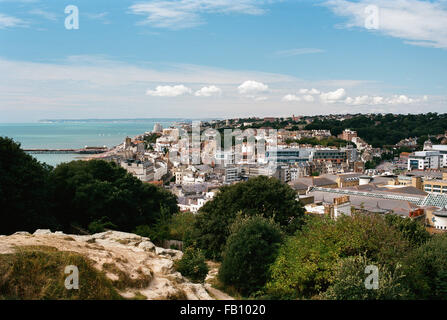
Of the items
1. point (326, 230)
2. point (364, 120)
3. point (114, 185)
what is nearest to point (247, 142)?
point (364, 120)

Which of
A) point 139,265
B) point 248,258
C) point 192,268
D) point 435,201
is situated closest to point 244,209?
point 248,258

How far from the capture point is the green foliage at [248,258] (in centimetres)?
866

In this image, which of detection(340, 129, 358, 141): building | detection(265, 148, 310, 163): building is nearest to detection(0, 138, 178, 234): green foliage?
detection(265, 148, 310, 163): building

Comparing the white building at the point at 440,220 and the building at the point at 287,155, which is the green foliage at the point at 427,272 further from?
the building at the point at 287,155

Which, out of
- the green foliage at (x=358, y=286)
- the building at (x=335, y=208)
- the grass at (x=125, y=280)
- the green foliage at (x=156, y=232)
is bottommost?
the building at (x=335, y=208)

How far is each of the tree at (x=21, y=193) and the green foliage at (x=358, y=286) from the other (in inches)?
346

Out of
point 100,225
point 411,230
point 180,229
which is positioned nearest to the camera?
point 411,230

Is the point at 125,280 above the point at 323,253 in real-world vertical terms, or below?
above

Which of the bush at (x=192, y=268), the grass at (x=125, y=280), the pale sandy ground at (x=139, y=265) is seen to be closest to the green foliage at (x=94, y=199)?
the pale sandy ground at (x=139, y=265)

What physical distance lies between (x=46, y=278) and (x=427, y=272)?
757 centimetres

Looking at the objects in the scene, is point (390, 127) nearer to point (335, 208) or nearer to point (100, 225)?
point (335, 208)

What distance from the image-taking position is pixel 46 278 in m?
5.48

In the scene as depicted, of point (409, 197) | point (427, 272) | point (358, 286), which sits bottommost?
point (409, 197)
